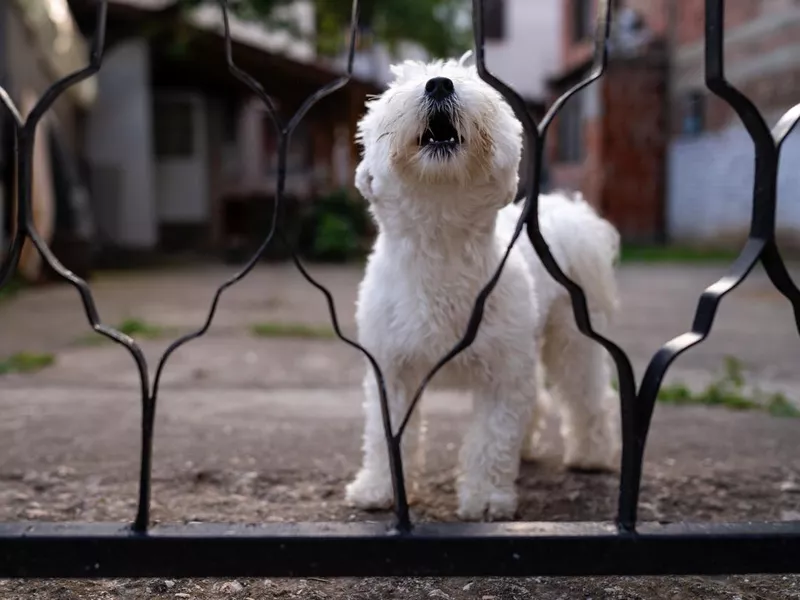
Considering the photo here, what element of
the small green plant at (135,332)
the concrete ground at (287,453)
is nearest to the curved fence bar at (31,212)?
the concrete ground at (287,453)

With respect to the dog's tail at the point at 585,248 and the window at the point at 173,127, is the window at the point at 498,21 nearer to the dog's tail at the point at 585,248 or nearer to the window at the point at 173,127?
the window at the point at 173,127

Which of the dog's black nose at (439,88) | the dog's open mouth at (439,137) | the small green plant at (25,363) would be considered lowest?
the small green plant at (25,363)

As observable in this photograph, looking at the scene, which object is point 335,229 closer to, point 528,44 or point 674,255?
point 674,255

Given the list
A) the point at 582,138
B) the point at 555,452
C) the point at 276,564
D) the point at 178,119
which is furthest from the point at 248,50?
the point at 276,564

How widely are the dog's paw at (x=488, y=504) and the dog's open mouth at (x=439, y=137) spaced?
1089 mm

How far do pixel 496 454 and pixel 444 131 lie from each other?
1027 millimetres

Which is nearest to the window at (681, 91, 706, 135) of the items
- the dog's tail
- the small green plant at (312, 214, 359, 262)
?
the small green plant at (312, 214, 359, 262)

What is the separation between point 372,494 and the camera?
9.44 ft

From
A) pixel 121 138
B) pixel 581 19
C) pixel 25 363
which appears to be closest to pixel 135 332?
pixel 25 363

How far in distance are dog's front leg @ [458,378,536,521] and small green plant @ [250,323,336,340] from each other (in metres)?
4.24

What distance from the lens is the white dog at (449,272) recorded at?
2.42 m

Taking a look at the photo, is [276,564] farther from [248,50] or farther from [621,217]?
[621,217]

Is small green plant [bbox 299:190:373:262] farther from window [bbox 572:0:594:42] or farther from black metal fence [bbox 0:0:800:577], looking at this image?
black metal fence [bbox 0:0:800:577]

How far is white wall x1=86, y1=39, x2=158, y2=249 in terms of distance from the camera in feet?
59.7
